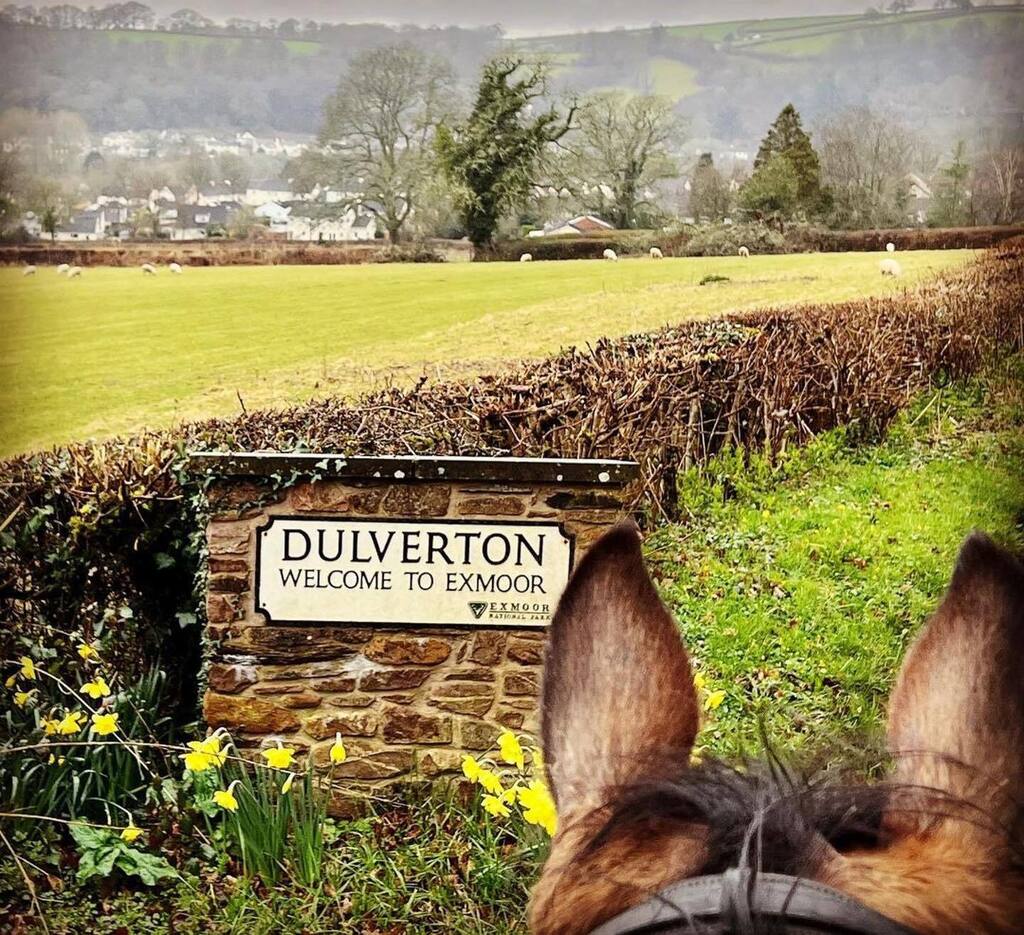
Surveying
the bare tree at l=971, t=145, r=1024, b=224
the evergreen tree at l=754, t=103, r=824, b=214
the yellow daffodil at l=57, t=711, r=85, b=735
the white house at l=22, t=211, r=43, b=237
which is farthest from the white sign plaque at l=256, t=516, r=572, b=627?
the bare tree at l=971, t=145, r=1024, b=224

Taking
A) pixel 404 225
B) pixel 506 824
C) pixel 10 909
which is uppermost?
pixel 404 225

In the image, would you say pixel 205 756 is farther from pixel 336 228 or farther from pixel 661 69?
pixel 661 69

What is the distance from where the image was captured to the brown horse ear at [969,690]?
4.04ft

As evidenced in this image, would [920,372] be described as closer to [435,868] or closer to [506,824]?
[506,824]

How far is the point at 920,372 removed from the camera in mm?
2822

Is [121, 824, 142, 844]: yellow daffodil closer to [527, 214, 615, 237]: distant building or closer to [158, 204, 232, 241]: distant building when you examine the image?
[158, 204, 232, 241]: distant building

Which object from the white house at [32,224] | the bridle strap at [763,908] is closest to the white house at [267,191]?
the white house at [32,224]

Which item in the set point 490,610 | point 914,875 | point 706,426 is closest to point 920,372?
point 706,426

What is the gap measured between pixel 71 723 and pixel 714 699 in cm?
146

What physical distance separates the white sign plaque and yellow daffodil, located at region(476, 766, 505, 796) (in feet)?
1.10

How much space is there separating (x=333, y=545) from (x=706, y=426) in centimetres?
90

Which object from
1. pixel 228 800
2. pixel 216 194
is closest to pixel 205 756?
pixel 228 800

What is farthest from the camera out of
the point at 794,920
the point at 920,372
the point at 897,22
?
the point at 920,372

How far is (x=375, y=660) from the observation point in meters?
2.69
